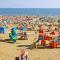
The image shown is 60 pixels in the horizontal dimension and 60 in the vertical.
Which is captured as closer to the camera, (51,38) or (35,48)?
(35,48)

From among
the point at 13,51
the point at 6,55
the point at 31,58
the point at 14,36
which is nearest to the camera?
the point at 31,58

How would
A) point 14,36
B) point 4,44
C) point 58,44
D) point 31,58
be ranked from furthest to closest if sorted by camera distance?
1. point 14,36
2. point 4,44
3. point 58,44
4. point 31,58

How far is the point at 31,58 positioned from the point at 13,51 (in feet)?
6.32

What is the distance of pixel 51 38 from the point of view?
14.6 meters

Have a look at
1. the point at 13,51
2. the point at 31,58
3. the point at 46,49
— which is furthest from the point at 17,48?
the point at 31,58

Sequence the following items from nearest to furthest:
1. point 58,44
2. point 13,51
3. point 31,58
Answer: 1. point 31,58
2. point 13,51
3. point 58,44

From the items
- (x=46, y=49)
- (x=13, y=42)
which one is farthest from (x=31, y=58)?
(x=13, y=42)

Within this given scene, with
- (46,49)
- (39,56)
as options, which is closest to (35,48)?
(46,49)

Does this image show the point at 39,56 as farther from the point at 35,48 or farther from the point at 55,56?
the point at 35,48

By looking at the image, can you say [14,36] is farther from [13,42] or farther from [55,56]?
[55,56]

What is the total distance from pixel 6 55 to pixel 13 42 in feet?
12.6

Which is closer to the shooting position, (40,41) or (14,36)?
(40,41)

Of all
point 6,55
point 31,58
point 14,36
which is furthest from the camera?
point 14,36

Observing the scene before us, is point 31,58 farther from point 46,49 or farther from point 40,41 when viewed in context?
point 40,41
